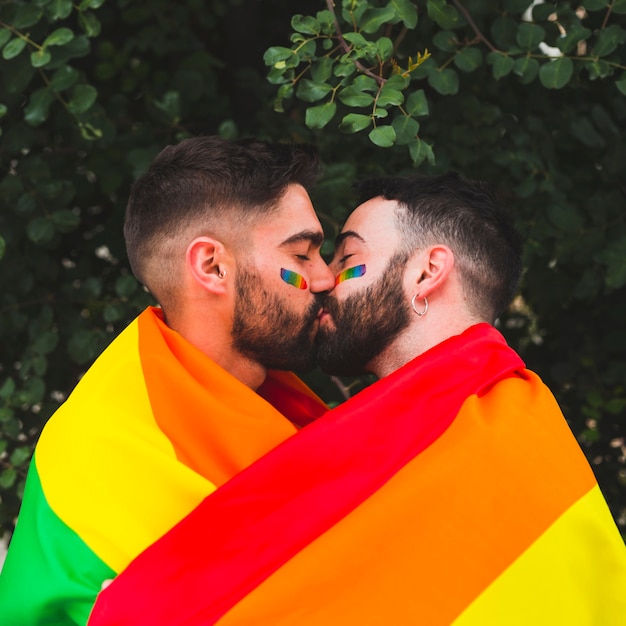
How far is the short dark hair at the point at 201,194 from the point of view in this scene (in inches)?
91.2

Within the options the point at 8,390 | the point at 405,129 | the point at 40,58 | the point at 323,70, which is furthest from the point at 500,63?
the point at 8,390

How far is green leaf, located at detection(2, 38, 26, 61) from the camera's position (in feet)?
7.95

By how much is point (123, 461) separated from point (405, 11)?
1.16 m

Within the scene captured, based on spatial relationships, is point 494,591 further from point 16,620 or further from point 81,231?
point 81,231

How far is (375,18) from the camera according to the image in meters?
2.28

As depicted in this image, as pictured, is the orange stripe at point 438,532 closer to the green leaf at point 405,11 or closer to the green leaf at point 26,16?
the green leaf at point 405,11

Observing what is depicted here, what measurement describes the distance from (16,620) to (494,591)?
94cm

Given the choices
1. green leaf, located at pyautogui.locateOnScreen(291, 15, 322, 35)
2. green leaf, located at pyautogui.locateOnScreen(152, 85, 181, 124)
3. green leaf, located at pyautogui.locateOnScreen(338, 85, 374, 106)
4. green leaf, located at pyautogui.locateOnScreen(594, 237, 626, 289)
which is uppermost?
green leaf, located at pyautogui.locateOnScreen(291, 15, 322, 35)

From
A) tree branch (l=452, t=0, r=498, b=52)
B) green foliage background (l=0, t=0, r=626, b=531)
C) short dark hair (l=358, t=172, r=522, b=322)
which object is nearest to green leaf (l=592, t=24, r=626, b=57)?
green foliage background (l=0, t=0, r=626, b=531)

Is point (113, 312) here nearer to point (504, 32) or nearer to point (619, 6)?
point (504, 32)

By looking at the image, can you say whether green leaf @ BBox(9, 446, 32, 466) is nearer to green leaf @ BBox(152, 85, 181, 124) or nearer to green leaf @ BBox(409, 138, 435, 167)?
green leaf @ BBox(152, 85, 181, 124)

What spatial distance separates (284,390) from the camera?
99.0 inches

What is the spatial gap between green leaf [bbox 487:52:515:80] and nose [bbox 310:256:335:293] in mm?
667

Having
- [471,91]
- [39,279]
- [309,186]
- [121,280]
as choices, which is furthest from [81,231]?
[471,91]
